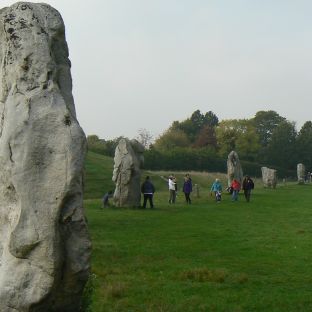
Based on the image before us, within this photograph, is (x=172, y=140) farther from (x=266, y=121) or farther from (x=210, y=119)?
(x=266, y=121)

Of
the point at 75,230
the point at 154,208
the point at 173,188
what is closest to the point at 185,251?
the point at 75,230

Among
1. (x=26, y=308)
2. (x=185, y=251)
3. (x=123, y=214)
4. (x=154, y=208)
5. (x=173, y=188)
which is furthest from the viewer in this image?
(x=173, y=188)

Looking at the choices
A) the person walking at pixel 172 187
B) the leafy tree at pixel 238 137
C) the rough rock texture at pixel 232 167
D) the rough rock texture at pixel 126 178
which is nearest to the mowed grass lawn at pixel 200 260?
the rough rock texture at pixel 126 178

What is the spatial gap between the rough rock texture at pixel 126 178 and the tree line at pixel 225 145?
39.9 m

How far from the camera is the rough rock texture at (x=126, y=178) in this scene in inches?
1175

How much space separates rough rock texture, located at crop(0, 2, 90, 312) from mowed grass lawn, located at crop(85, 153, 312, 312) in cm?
328

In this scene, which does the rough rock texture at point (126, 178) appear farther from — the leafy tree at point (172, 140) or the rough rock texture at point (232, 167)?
the leafy tree at point (172, 140)

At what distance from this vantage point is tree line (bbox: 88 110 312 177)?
7525 centimetres

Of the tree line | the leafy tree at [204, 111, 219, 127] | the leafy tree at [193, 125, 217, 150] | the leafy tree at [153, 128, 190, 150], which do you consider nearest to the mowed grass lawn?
the tree line

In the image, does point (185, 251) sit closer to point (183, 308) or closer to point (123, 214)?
point (183, 308)

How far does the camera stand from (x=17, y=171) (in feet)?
22.7

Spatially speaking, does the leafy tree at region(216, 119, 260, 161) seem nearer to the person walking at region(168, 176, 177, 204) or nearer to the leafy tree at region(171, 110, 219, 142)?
the leafy tree at region(171, 110, 219, 142)

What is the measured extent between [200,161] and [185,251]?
60.0 m

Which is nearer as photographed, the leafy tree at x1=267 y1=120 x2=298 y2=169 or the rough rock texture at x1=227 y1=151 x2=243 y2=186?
the rough rock texture at x1=227 y1=151 x2=243 y2=186
